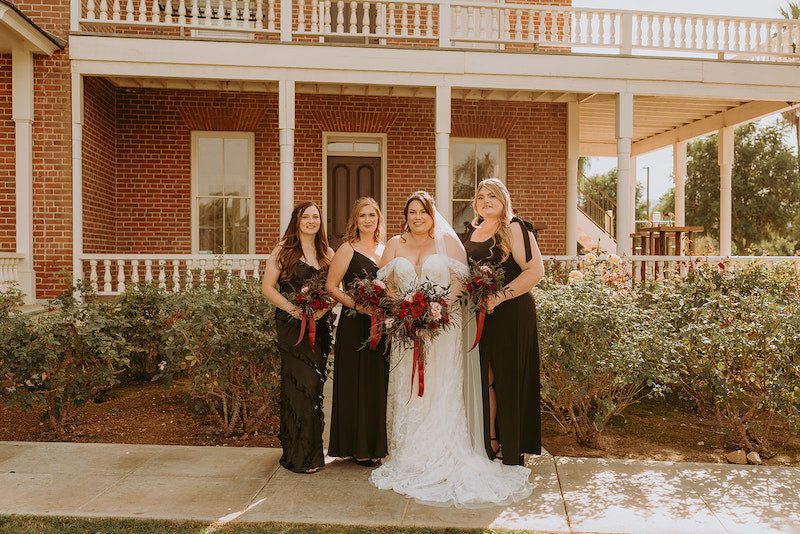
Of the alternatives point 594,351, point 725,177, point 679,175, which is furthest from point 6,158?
point 679,175

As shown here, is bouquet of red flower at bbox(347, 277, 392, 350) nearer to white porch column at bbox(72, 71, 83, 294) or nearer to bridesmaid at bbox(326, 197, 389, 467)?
bridesmaid at bbox(326, 197, 389, 467)

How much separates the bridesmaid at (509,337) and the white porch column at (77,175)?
20.6 feet

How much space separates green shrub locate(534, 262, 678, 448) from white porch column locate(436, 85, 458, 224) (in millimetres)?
4148

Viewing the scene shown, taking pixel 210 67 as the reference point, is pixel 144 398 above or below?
below

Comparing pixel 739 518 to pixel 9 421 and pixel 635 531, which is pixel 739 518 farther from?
pixel 9 421

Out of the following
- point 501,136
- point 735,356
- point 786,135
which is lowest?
point 735,356

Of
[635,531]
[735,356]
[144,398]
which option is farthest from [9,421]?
[735,356]

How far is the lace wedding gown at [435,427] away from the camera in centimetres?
384

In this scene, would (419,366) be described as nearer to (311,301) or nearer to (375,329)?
(375,329)

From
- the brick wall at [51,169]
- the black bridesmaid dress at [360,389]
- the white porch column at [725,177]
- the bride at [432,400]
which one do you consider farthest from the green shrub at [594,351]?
the white porch column at [725,177]

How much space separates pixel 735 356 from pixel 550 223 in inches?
268

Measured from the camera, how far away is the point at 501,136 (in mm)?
11273

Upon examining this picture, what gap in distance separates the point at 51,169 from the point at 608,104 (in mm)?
8988

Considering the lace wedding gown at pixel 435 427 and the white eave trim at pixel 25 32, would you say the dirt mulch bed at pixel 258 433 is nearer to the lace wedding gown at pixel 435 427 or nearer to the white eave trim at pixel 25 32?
the lace wedding gown at pixel 435 427
